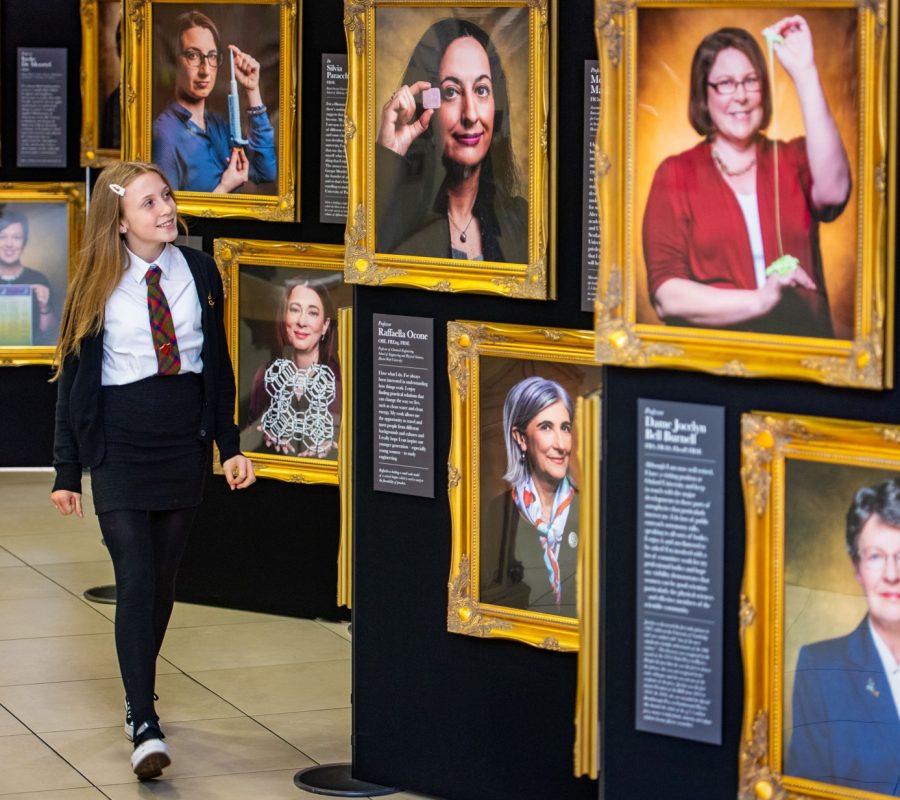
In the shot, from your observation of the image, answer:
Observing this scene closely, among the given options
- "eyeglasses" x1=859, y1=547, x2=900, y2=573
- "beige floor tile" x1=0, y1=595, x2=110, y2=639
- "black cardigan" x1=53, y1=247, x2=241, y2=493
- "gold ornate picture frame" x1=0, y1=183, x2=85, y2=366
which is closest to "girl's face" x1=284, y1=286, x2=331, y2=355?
"beige floor tile" x1=0, y1=595, x2=110, y2=639

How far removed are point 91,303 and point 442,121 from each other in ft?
4.16

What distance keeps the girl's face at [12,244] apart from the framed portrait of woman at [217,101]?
3029 mm

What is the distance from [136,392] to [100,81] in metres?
5.04

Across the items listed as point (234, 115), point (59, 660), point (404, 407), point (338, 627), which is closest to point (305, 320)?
point (234, 115)

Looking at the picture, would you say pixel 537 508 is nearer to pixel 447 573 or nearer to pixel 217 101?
pixel 447 573

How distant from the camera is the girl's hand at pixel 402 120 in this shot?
17.8 feet

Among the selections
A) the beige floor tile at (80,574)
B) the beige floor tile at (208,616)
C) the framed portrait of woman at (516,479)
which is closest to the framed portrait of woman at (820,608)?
the framed portrait of woman at (516,479)

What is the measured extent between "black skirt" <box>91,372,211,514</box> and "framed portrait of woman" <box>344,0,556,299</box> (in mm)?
734

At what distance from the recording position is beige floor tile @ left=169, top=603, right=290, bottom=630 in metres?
8.04

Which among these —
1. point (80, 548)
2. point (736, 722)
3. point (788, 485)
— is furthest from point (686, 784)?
point (80, 548)

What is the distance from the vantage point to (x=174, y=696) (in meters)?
6.97

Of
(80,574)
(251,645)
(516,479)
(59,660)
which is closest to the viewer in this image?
(516,479)

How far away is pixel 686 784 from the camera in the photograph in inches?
171

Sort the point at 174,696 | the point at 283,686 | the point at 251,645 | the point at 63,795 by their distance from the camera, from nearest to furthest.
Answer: the point at 63,795 → the point at 174,696 → the point at 283,686 → the point at 251,645
